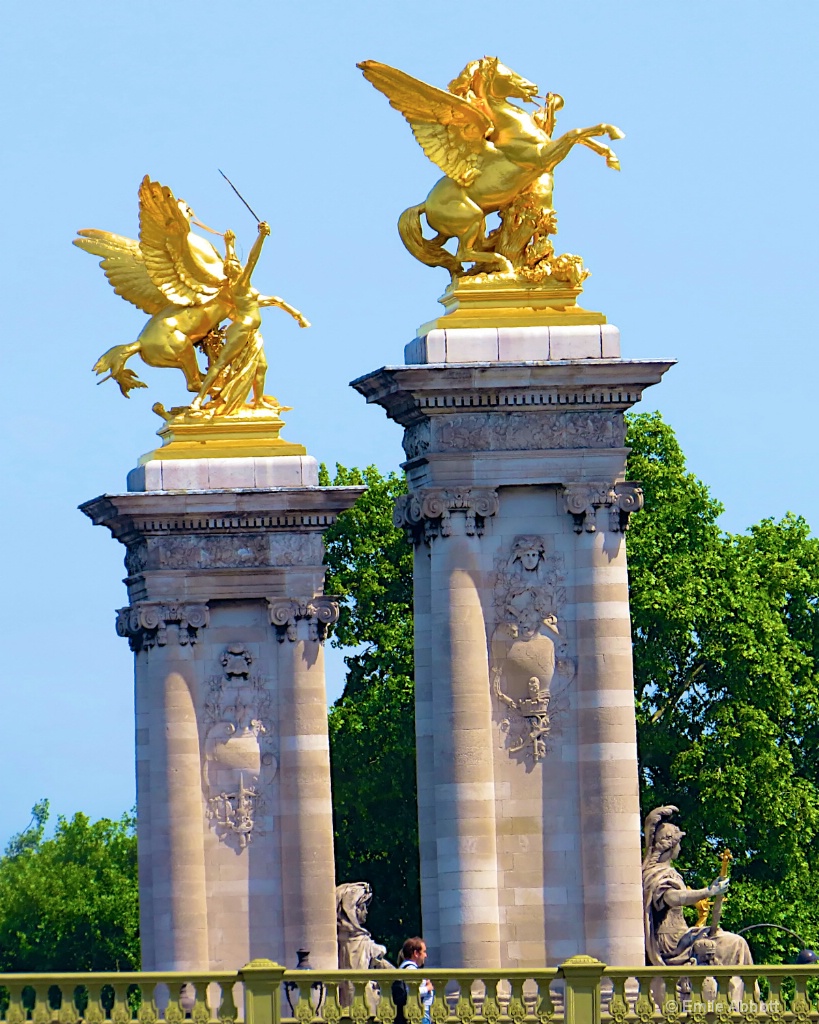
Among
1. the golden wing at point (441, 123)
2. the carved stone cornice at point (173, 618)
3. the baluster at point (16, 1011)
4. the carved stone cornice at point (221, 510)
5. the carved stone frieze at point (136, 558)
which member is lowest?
the baluster at point (16, 1011)

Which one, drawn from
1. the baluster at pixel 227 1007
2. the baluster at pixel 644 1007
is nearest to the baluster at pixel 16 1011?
the baluster at pixel 227 1007

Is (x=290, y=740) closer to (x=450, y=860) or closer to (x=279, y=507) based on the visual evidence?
(x=279, y=507)

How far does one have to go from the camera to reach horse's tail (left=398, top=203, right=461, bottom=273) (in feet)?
163

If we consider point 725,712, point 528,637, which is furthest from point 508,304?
point 725,712

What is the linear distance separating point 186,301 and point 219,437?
2479 millimetres

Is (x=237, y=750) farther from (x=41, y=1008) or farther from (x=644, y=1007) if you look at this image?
(x=41, y=1008)

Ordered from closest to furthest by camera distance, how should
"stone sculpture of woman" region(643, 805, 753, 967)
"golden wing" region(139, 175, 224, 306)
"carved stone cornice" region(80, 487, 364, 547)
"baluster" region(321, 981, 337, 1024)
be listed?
"baluster" region(321, 981, 337, 1024) → "stone sculpture of woman" region(643, 805, 753, 967) → "carved stone cornice" region(80, 487, 364, 547) → "golden wing" region(139, 175, 224, 306)

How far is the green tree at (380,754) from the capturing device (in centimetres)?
7375

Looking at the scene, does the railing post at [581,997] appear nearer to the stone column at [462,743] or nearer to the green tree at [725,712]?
the stone column at [462,743]

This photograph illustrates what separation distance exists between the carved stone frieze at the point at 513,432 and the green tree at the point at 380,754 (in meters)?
25.2

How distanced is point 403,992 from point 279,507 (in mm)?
20746

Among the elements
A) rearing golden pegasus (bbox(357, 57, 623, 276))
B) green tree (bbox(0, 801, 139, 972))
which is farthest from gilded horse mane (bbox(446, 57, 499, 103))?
green tree (bbox(0, 801, 139, 972))

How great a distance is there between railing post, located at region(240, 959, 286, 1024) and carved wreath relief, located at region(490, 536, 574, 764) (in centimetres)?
910

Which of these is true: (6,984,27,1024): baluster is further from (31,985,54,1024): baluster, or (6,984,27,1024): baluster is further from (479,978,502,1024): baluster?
(479,978,502,1024): baluster
